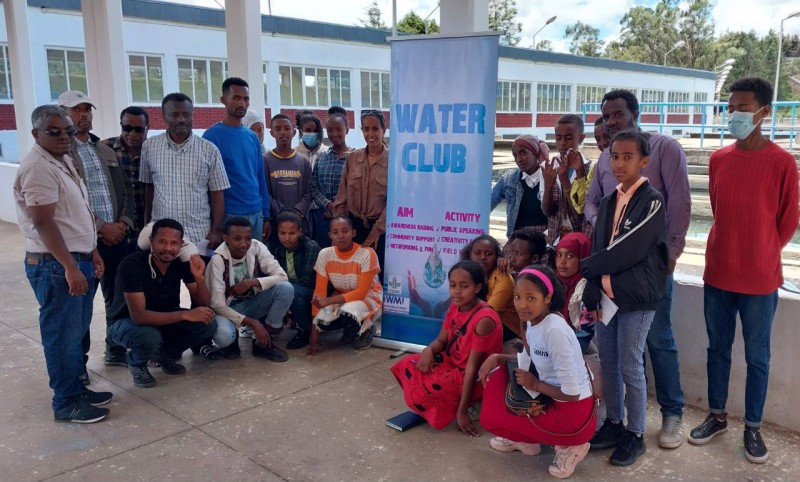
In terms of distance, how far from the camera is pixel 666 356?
2.99 metres

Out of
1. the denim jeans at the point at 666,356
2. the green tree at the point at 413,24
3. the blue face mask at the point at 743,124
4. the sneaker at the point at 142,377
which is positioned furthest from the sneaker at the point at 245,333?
the green tree at the point at 413,24

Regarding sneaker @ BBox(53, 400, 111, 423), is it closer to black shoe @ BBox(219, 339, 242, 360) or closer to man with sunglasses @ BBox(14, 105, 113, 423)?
man with sunglasses @ BBox(14, 105, 113, 423)

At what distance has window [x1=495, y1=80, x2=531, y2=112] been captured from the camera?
2959cm

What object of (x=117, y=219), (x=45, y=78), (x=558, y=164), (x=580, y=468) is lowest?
(x=580, y=468)

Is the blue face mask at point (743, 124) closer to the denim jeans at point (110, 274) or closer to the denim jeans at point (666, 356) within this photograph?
the denim jeans at point (666, 356)

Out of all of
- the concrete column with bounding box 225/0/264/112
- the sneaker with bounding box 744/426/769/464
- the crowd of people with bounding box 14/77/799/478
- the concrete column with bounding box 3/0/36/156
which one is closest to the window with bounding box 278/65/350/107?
the concrete column with bounding box 3/0/36/156

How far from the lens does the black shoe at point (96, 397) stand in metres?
3.46

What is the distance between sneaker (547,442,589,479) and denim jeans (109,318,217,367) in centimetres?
229

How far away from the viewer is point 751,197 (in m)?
2.77

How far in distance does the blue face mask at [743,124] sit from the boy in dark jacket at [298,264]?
2818 millimetres

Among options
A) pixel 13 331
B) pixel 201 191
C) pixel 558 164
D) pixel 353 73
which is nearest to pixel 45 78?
pixel 353 73

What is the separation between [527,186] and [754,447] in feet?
6.36

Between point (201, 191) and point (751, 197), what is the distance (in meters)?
3.15

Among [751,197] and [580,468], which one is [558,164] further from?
[580,468]
